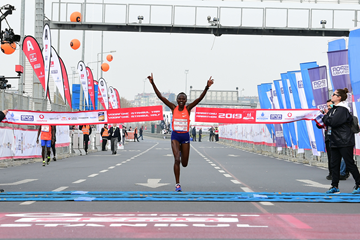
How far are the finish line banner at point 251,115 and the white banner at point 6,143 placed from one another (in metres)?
7.00

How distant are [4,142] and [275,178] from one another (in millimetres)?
9937

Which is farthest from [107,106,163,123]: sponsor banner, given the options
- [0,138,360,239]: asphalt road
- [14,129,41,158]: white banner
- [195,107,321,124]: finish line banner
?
[14,129,41,158]: white banner

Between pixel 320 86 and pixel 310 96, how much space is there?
1.58 m

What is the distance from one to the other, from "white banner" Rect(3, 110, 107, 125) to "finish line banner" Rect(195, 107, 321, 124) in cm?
310

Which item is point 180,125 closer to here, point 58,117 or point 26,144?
point 58,117

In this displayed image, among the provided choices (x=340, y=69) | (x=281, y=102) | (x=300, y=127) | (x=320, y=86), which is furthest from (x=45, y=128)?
(x=281, y=102)

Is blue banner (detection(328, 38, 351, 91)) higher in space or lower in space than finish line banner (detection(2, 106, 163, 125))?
higher

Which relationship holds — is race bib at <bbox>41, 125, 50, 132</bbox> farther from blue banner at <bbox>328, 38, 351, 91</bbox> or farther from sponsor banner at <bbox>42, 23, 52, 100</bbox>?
blue banner at <bbox>328, 38, 351, 91</bbox>

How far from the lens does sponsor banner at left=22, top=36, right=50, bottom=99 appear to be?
77.1ft

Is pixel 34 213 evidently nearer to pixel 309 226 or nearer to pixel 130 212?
pixel 130 212

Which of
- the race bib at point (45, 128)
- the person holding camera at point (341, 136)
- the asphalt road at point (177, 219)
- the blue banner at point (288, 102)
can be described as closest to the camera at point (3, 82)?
the race bib at point (45, 128)

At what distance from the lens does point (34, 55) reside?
2362cm

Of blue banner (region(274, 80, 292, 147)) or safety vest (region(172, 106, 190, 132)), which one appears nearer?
safety vest (region(172, 106, 190, 132))

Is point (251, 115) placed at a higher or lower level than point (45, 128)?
higher
